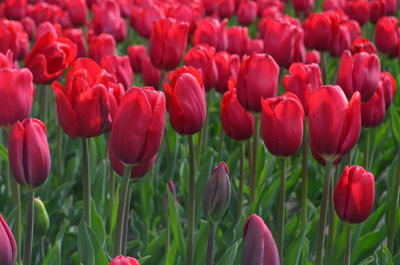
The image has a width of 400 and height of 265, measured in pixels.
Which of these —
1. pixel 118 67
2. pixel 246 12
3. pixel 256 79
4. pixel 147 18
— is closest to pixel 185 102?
pixel 256 79

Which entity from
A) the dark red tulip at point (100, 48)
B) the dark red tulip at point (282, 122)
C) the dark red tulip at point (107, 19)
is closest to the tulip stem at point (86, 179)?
the dark red tulip at point (282, 122)

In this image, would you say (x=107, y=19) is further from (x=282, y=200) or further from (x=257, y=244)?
(x=257, y=244)

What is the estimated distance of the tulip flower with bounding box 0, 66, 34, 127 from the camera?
1.74 metres

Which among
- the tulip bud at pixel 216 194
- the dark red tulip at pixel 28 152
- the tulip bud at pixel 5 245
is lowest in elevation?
the tulip bud at pixel 216 194

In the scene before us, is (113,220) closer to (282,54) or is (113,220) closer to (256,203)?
(256,203)

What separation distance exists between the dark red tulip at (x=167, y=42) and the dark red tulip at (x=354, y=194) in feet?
3.50

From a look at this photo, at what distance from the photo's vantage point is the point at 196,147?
9.44 feet

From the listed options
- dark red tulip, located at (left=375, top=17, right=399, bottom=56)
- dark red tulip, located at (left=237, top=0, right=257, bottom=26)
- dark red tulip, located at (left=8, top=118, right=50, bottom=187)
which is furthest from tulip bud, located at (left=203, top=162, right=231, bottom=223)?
dark red tulip, located at (left=237, top=0, right=257, bottom=26)

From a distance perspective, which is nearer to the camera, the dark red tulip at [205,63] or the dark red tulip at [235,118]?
the dark red tulip at [235,118]

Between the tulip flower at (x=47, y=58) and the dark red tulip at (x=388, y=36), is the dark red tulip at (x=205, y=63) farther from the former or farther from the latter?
the dark red tulip at (x=388, y=36)

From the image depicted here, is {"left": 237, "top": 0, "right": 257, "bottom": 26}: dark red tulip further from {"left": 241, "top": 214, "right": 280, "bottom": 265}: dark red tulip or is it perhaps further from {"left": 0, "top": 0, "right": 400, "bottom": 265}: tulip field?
{"left": 241, "top": 214, "right": 280, "bottom": 265}: dark red tulip

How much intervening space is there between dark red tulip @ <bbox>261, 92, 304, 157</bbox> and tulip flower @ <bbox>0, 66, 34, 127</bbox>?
549 millimetres

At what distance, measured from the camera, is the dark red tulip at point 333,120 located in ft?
5.14

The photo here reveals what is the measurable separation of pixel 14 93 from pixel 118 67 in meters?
0.69
